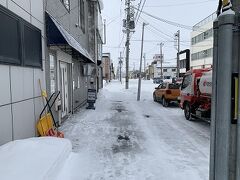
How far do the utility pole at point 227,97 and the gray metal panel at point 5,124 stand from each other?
4.54m

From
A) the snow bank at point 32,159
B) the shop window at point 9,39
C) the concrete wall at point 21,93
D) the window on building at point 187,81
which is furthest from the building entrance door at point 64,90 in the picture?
the snow bank at point 32,159

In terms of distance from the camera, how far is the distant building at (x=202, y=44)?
57.1 m

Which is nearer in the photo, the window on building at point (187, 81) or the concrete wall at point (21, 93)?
the concrete wall at point (21, 93)

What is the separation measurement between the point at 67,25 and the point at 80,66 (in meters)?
6.31

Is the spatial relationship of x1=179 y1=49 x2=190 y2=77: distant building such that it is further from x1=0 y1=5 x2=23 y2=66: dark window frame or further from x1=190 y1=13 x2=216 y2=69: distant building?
x1=0 y1=5 x2=23 y2=66: dark window frame

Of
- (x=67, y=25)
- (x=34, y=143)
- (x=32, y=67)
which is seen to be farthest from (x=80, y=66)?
(x=34, y=143)

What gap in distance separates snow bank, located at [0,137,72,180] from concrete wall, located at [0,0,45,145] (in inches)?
22.3

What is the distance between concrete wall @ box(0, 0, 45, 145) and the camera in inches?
231

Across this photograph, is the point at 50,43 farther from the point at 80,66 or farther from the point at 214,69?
the point at 80,66

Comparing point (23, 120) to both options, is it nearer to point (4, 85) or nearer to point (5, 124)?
point (5, 124)

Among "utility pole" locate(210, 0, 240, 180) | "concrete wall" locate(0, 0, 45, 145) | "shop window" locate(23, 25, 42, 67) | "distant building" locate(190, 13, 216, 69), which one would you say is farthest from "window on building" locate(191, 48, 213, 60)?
"utility pole" locate(210, 0, 240, 180)

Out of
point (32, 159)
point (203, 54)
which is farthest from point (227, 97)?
point (203, 54)

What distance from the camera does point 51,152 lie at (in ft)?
19.0

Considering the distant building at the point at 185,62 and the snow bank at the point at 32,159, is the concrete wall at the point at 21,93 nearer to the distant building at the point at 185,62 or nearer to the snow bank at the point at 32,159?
the snow bank at the point at 32,159
